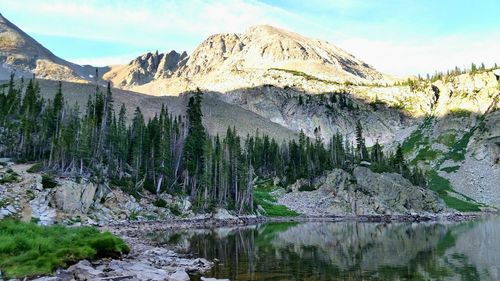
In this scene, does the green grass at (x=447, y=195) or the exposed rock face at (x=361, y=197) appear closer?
the exposed rock face at (x=361, y=197)

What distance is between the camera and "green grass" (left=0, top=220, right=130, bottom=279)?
58.7ft

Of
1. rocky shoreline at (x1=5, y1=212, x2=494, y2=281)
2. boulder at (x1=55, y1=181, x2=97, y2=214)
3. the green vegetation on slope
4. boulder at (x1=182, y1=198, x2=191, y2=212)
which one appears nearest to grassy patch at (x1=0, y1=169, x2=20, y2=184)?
boulder at (x1=55, y1=181, x2=97, y2=214)

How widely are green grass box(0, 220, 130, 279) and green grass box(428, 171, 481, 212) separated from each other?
11821 centimetres

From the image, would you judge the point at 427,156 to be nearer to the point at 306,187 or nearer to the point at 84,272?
the point at 306,187

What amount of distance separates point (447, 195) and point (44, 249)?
145 m

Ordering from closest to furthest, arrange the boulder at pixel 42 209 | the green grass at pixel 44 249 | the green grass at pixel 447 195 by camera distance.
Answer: the green grass at pixel 44 249 < the boulder at pixel 42 209 < the green grass at pixel 447 195

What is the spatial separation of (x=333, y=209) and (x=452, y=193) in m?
A: 70.2

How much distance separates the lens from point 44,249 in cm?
2091

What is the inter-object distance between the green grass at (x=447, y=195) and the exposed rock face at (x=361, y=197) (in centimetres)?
1964

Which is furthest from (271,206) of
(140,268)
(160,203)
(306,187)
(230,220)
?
(140,268)

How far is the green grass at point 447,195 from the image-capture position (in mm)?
124406

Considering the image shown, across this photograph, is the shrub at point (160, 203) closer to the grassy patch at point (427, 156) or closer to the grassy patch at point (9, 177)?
the grassy patch at point (9, 177)

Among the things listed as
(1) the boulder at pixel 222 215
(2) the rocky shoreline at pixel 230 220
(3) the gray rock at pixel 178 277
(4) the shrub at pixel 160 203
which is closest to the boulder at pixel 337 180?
(2) the rocky shoreline at pixel 230 220

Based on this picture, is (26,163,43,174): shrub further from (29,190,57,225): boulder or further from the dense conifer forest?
(29,190,57,225): boulder
